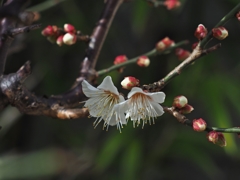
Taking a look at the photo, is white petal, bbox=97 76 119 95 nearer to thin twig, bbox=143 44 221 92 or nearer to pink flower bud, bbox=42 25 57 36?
thin twig, bbox=143 44 221 92

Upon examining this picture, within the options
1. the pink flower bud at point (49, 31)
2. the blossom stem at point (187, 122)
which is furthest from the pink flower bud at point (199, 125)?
the pink flower bud at point (49, 31)

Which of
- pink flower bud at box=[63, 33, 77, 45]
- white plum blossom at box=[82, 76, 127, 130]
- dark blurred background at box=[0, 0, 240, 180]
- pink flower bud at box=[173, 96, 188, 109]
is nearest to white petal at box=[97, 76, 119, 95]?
white plum blossom at box=[82, 76, 127, 130]

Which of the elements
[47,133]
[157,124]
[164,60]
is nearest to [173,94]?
[157,124]

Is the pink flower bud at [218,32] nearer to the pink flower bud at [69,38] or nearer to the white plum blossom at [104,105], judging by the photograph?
the white plum blossom at [104,105]

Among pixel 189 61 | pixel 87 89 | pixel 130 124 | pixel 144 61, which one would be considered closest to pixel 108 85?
pixel 87 89

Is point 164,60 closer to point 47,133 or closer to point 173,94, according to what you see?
point 173,94

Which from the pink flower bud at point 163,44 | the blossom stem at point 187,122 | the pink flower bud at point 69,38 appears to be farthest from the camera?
the pink flower bud at point 163,44
